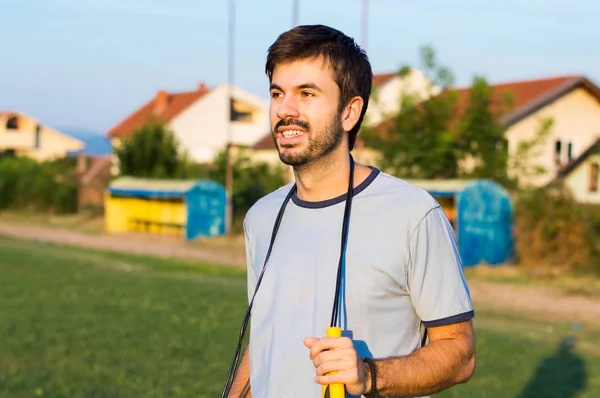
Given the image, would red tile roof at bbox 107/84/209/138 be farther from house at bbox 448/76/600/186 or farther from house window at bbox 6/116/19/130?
house at bbox 448/76/600/186

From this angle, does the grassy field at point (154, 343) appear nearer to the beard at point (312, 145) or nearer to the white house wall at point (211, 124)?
the beard at point (312, 145)

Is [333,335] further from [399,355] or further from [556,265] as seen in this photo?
[556,265]

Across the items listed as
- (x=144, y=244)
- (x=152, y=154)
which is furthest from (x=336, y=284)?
(x=152, y=154)

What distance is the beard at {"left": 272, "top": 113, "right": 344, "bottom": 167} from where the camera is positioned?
2865mm

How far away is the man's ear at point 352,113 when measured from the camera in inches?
115

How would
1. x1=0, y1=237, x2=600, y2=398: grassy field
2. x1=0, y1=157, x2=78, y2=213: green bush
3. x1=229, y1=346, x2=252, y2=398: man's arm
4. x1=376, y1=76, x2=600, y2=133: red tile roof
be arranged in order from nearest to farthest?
x1=229, y1=346, x2=252, y2=398: man's arm < x1=0, y1=237, x2=600, y2=398: grassy field < x1=376, y1=76, x2=600, y2=133: red tile roof < x1=0, y1=157, x2=78, y2=213: green bush

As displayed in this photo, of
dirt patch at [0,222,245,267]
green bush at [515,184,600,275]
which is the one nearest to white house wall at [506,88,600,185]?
dirt patch at [0,222,245,267]

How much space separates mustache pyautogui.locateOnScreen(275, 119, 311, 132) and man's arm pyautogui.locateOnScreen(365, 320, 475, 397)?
73 centimetres

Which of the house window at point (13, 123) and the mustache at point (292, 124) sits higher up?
the house window at point (13, 123)

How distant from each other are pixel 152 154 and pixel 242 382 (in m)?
33.2

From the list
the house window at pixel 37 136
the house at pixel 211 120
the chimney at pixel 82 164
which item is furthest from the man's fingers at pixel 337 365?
the house window at pixel 37 136

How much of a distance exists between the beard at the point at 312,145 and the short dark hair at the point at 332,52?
0.07 m

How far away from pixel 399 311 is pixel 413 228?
27 centimetres

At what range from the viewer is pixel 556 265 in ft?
68.1
